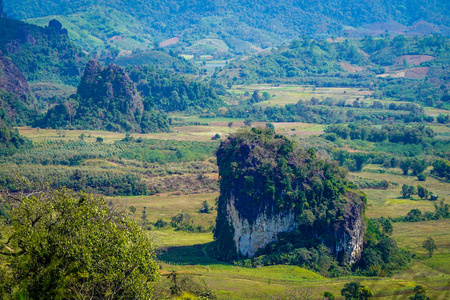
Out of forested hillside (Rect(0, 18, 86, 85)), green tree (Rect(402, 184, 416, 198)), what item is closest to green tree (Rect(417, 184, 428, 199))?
green tree (Rect(402, 184, 416, 198))

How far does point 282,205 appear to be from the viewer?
147ft

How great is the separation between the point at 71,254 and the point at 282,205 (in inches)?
1008

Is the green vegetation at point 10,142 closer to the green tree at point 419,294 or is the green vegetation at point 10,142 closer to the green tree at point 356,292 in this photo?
the green tree at point 356,292

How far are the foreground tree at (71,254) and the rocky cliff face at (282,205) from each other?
22.0m

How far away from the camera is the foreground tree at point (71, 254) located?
2131 cm

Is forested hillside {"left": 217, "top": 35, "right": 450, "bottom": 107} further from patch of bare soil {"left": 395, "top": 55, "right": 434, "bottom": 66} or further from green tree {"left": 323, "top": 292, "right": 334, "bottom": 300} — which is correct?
green tree {"left": 323, "top": 292, "right": 334, "bottom": 300}

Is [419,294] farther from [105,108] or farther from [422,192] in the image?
[105,108]

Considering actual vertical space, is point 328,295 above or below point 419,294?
below

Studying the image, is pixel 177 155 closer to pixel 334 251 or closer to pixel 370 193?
pixel 370 193

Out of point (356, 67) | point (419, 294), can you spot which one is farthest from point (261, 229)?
point (356, 67)

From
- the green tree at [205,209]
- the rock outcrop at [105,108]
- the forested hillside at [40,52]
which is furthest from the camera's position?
the forested hillside at [40,52]

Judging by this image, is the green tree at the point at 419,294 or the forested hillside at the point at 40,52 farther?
the forested hillside at the point at 40,52

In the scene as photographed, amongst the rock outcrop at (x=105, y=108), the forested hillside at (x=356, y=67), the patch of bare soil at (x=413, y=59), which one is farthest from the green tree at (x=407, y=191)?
the patch of bare soil at (x=413, y=59)

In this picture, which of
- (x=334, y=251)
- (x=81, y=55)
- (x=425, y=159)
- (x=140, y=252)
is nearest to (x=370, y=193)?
(x=425, y=159)
